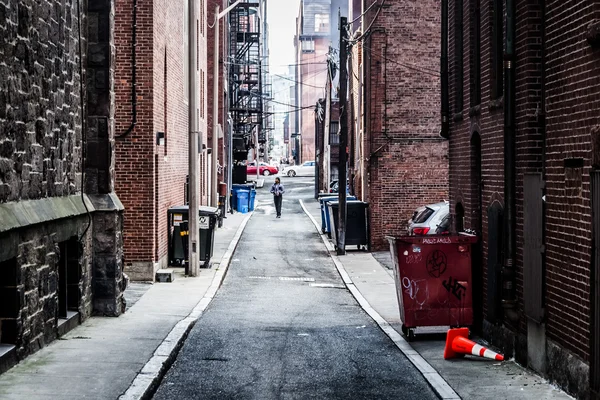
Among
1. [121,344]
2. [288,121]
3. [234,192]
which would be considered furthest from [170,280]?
[288,121]

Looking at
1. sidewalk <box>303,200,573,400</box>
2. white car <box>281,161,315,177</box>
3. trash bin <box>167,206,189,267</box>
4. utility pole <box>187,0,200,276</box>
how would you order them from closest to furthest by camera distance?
sidewalk <box>303,200,573,400</box>, utility pole <box>187,0,200,276</box>, trash bin <box>167,206,189,267</box>, white car <box>281,161,315,177</box>

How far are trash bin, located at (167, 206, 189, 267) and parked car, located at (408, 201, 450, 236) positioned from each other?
5.73 meters

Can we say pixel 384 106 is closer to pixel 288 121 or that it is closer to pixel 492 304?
pixel 492 304

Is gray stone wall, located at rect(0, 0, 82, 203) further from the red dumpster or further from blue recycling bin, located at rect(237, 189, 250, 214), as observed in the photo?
blue recycling bin, located at rect(237, 189, 250, 214)

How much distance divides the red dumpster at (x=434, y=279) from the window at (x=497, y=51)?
2.20 meters

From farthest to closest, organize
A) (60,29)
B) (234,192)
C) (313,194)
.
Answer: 1. (313,194)
2. (234,192)
3. (60,29)

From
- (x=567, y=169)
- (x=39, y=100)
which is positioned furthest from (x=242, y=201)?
(x=567, y=169)

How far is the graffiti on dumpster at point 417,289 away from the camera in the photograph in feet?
44.7

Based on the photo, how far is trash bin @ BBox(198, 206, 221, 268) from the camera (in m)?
23.9

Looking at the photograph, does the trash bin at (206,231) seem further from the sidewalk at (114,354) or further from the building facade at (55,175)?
the building facade at (55,175)

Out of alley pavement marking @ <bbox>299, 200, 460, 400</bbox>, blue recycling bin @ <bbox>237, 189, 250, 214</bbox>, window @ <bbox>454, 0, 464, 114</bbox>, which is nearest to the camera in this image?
alley pavement marking @ <bbox>299, 200, 460, 400</bbox>

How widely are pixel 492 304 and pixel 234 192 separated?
37.7 metres

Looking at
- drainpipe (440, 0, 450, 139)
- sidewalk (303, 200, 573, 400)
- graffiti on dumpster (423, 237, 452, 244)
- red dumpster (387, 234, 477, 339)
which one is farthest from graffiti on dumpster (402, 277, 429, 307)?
drainpipe (440, 0, 450, 139)

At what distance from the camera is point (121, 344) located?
13.1 meters
